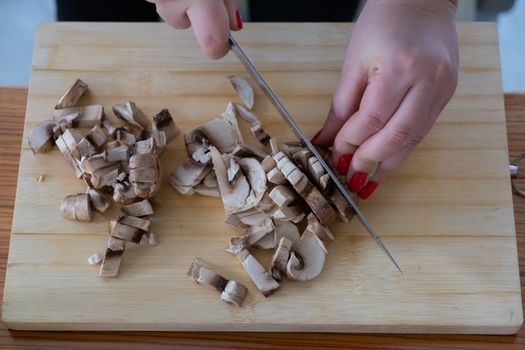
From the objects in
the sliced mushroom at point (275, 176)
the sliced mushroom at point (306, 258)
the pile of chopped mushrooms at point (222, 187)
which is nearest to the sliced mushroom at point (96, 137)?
the pile of chopped mushrooms at point (222, 187)

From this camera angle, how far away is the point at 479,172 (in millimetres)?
1750

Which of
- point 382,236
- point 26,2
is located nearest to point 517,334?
point 382,236

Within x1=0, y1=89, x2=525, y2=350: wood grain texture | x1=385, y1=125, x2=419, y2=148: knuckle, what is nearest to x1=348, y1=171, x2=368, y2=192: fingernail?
x1=385, y1=125, x2=419, y2=148: knuckle

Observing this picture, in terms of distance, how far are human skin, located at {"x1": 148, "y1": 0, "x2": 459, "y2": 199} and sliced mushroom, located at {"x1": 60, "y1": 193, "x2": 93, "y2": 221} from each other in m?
0.44

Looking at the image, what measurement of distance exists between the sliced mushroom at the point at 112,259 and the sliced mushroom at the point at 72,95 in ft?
1.33

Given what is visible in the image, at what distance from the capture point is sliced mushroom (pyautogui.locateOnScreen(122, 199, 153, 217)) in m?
1.64

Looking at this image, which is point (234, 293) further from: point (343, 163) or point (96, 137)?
point (96, 137)

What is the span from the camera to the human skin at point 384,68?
1523 mm

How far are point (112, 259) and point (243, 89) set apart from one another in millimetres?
545

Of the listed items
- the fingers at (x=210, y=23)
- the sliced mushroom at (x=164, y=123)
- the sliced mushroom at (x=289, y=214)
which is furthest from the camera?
the sliced mushroom at (x=164, y=123)

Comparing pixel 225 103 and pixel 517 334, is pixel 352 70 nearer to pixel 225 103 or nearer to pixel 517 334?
pixel 225 103

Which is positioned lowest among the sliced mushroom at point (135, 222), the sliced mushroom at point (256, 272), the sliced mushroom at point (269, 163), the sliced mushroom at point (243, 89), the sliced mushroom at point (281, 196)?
the sliced mushroom at point (256, 272)

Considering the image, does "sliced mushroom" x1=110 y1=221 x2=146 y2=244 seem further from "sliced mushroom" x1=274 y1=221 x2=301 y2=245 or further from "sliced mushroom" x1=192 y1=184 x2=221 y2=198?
"sliced mushroom" x1=274 y1=221 x2=301 y2=245

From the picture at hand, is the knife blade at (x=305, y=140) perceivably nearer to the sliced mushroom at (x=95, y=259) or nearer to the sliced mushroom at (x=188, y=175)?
the sliced mushroom at (x=188, y=175)
